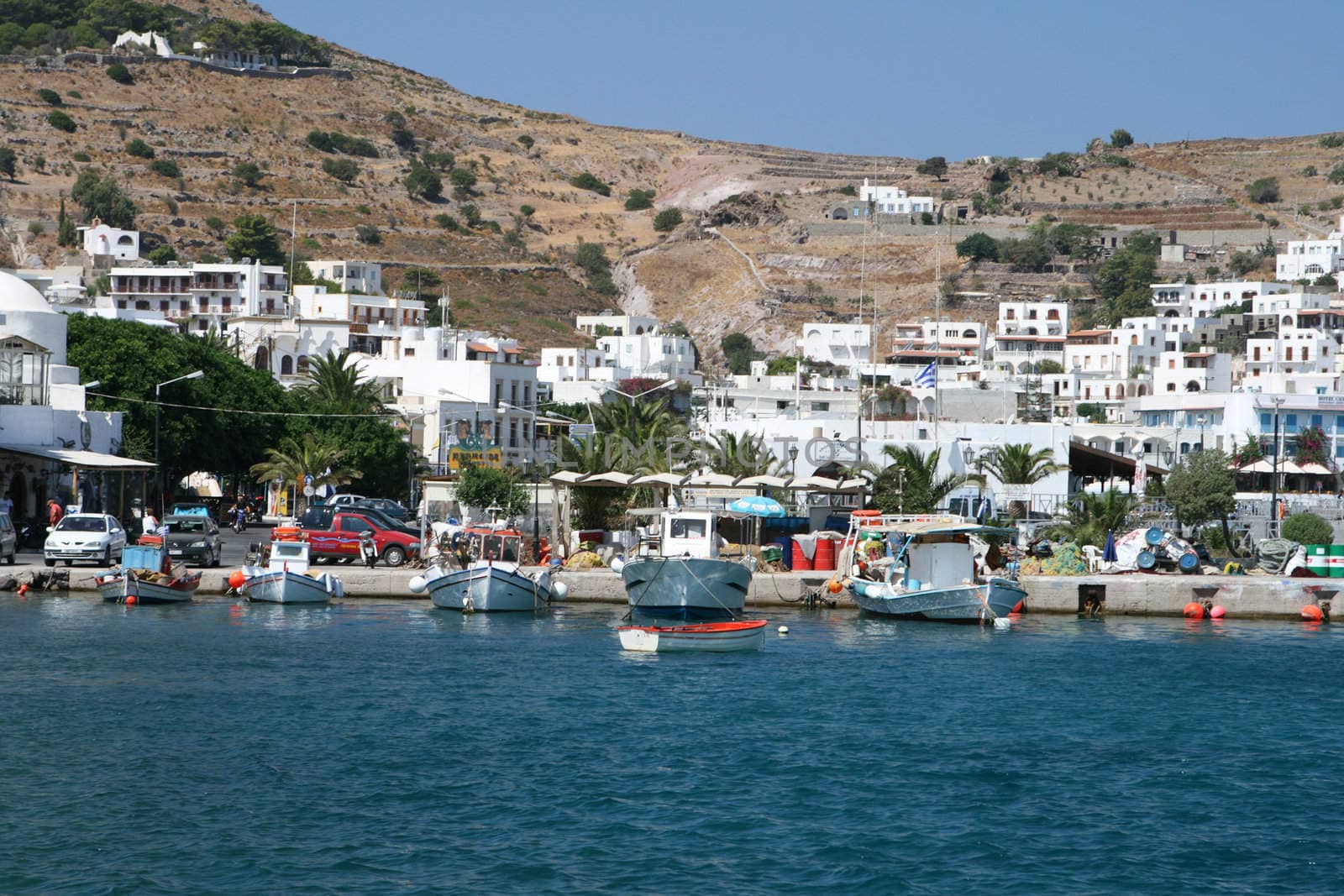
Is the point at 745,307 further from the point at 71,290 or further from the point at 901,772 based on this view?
the point at 901,772

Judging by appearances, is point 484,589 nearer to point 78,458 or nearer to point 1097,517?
point 78,458

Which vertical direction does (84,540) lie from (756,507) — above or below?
below

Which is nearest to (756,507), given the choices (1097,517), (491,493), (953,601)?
(953,601)

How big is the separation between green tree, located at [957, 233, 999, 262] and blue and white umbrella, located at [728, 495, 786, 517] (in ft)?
491

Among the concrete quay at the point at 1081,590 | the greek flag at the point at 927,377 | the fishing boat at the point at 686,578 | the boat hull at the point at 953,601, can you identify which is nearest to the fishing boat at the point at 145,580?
the concrete quay at the point at 1081,590

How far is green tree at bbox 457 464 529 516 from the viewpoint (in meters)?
58.3

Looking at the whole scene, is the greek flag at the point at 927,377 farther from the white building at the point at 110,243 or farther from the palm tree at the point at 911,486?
the white building at the point at 110,243

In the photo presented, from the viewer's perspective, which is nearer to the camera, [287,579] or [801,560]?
[287,579]

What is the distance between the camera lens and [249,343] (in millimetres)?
100812

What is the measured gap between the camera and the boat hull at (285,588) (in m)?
43.0

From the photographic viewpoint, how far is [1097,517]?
53.1 meters

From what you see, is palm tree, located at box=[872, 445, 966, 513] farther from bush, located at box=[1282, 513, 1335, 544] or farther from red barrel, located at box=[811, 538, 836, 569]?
bush, located at box=[1282, 513, 1335, 544]

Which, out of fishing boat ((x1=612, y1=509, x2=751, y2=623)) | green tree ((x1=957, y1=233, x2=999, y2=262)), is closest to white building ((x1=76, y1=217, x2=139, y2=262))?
green tree ((x1=957, y1=233, x2=999, y2=262))

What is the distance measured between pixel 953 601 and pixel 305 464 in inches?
1319
